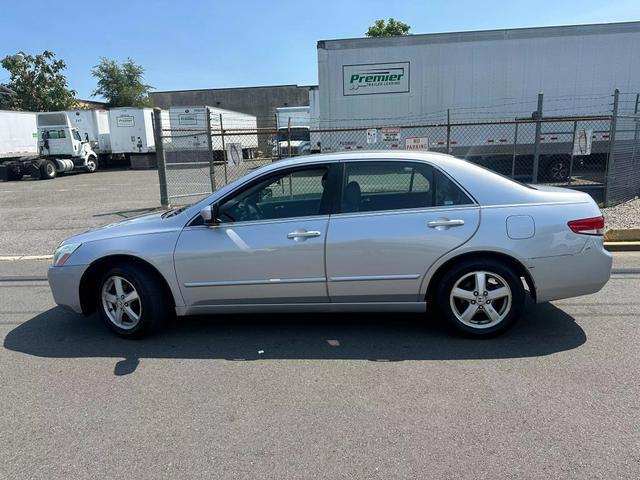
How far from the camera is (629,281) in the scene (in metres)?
5.52

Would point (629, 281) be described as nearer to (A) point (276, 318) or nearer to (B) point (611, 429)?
(B) point (611, 429)

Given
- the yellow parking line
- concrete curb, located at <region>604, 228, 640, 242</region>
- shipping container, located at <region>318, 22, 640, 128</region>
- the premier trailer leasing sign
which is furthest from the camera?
the premier trailer leasing sign

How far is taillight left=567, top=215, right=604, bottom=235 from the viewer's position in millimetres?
3842

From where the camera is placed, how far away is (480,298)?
3938 mm

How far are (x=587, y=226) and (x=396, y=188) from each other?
1.58 metres

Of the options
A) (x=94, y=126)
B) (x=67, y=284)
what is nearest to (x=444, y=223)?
(x=67, y=284)

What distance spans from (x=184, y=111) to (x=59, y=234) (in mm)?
20497

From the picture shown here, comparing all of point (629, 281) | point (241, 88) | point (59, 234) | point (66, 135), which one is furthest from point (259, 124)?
point (629, 281)

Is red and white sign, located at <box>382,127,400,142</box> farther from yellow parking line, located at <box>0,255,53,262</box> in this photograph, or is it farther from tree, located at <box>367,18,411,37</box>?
tree, located at <box>367,18,411,37</box>

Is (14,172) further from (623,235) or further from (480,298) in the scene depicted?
(480,298)

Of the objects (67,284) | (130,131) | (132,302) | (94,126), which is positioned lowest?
(132,302)

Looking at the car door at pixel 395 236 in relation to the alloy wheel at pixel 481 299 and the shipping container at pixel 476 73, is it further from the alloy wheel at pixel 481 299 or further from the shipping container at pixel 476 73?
the shipping container at pixel 476 73

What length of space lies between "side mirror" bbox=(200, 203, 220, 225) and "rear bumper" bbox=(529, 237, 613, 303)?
2.63m

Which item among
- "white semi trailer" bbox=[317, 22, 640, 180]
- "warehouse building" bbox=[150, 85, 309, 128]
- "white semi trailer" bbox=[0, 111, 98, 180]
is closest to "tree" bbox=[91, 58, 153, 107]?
"warehouse building" bbox=[150, 85, 309, 128]
